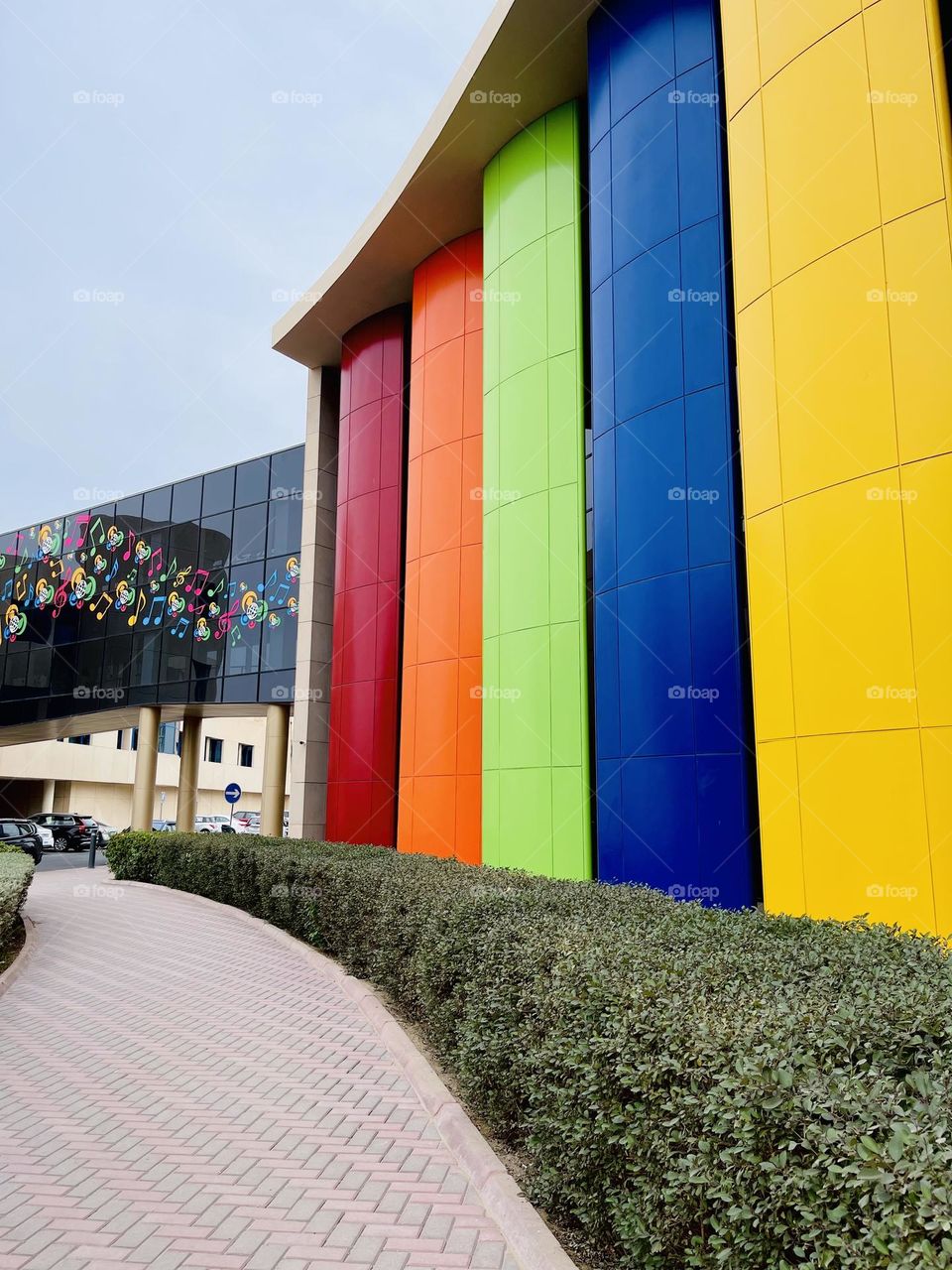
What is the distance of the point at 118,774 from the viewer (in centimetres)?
5316

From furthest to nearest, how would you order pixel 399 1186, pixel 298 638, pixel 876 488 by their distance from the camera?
pixel 298 638 → pixel 876 488 → pixel 399 1186

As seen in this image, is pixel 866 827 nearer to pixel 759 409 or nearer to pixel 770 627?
pixel 770 627

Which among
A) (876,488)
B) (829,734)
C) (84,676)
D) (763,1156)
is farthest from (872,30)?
(84,676)

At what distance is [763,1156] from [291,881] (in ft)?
33.6

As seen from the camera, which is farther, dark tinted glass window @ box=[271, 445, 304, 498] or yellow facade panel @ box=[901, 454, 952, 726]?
dark tinted glass window @ box=[271, 445, 304, 498]

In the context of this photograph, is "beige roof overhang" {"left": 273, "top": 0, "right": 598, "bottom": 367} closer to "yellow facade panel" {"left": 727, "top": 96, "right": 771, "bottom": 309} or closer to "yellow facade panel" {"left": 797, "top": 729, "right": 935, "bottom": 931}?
"yellow facade panel" {"left": 727, "top": 96, "right": 771, "bottom": 309}

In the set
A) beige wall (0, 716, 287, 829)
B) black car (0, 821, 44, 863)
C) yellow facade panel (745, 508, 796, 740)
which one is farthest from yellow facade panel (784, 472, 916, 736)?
beige wall (0, 716, 287, 829)

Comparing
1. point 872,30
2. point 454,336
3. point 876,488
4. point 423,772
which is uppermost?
point 454,336

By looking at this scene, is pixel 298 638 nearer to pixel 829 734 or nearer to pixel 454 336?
pixel 454 336

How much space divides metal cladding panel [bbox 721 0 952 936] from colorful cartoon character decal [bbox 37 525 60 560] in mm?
26955

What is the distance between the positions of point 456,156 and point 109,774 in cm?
4476

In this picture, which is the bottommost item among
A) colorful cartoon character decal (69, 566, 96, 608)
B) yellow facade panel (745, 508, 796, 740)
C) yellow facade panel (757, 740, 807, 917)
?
yellow facade panel (757, 740, 807, 917)

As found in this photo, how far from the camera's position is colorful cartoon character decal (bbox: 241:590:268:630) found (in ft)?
77.9

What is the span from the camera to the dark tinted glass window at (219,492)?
83.1 ft
